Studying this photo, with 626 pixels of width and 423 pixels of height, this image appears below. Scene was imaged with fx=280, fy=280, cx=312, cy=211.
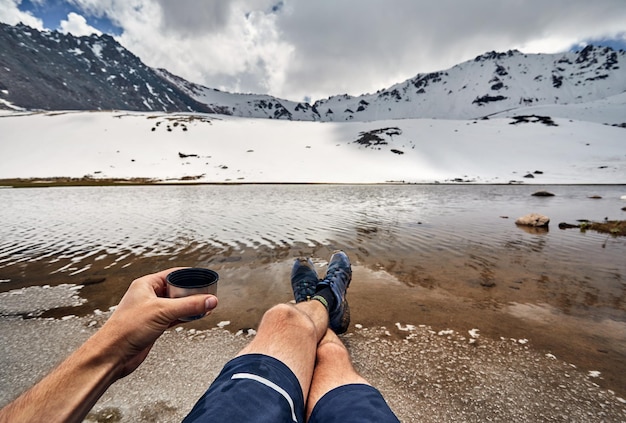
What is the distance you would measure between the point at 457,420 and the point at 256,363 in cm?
210

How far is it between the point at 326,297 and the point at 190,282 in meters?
2.13

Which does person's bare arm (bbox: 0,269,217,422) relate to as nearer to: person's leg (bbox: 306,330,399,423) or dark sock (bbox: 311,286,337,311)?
person's leg (bbox: 306,330,399,423)

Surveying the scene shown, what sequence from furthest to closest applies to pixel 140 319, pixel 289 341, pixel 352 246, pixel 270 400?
pixel 352 246 → pixel 289 341 → pixel 140 319 → pixel 270 400

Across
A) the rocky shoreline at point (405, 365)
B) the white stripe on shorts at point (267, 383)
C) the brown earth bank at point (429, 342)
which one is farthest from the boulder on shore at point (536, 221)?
the white stripe on shorts at point (267, 383)

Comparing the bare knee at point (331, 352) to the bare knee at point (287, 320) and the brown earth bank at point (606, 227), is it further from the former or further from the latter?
the brown earth bank at point (606, 227)

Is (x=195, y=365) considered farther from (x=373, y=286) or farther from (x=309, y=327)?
(x=373, y=286)

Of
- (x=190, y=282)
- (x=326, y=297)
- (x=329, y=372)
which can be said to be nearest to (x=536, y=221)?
(x=326, y=297)

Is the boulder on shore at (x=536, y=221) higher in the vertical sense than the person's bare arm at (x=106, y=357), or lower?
lower

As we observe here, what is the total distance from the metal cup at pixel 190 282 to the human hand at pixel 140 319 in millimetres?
48

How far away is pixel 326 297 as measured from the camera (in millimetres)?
3955

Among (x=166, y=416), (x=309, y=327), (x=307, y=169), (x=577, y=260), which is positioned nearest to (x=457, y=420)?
(x=309, y=327)

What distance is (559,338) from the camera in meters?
4.04

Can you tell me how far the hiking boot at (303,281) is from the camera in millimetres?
4539

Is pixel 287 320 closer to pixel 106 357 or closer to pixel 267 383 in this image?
pixel 267 383
